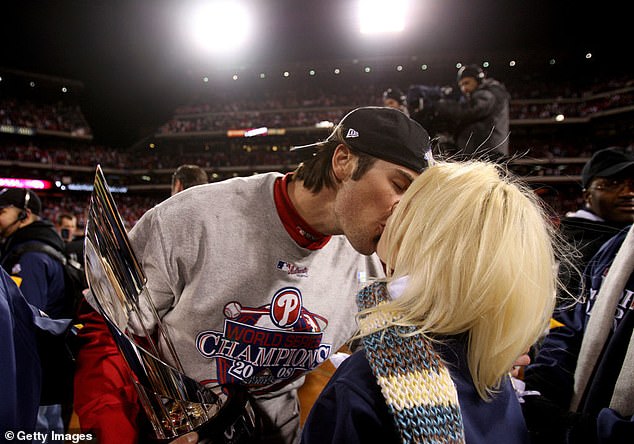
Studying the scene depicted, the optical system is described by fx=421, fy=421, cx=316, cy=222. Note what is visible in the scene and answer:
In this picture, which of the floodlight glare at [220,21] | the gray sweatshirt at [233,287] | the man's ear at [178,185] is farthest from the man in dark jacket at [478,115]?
the floodlight glare at [220,21]

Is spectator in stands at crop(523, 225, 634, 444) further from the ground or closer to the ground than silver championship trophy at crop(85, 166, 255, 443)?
closer to the ground

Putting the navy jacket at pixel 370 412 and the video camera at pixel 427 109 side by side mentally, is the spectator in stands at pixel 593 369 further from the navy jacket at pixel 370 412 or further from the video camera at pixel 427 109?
the video camera at pixel 427 109

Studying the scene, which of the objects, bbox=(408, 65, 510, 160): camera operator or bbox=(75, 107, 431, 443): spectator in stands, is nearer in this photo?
bbox=(75, 107, 431, 443): spectator in stands

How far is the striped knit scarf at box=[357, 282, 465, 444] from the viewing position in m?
0.67

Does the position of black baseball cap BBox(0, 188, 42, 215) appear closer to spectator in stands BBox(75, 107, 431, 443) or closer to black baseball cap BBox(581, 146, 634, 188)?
spectator in stands BBox(75, 107, 431, 443)

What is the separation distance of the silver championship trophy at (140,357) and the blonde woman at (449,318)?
209mm

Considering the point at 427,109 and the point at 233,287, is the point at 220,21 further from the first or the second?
the point at 233,287

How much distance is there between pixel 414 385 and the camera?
27.5 inches

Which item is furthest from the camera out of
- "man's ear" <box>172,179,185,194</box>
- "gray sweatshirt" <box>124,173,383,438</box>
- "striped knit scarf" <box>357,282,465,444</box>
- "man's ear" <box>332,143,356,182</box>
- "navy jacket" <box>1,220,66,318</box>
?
"man's ear" <box>172,179,185,194</box>

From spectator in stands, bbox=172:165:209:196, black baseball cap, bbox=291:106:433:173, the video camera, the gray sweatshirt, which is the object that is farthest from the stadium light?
the gray sweatshirt

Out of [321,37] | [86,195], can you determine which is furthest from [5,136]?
[321,37]

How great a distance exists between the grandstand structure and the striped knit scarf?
20.1 meters

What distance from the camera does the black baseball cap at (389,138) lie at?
4.42 ft

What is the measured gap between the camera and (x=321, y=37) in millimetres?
18125
